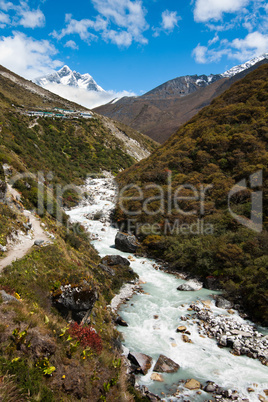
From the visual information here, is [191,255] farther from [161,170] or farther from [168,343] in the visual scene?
[161,170]

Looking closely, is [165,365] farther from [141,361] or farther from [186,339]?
[186,339]

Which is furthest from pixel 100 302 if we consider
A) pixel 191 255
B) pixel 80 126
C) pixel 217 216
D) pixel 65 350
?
pixel 80 126

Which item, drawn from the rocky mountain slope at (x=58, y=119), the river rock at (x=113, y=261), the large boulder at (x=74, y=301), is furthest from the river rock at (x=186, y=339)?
the rocky mountain slope at (x=58, y=119)

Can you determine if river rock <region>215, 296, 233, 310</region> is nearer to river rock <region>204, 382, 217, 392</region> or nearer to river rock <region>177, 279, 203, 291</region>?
river rock <region>177, 279, 203, 291</region>

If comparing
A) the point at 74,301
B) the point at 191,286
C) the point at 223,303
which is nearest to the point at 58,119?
the point at 191,286

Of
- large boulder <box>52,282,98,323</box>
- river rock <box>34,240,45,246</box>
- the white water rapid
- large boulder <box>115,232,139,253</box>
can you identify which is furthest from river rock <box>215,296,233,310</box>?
river rock <box>34,240,45,246</box>

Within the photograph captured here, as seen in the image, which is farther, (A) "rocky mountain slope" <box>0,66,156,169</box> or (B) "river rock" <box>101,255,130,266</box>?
(A) "rocky mountain slope" <box>0,66,156,169</box>
